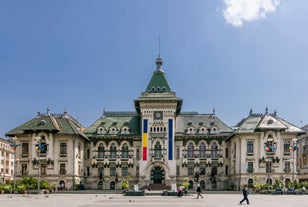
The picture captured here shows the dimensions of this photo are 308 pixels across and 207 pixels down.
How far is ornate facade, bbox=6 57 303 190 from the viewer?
294 ft

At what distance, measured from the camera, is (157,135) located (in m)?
96.4

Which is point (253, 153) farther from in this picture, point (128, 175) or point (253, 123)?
point (128, 175)

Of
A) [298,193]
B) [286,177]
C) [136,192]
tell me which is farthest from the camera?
[286,177]

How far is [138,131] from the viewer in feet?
330

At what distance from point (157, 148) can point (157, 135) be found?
2.62m

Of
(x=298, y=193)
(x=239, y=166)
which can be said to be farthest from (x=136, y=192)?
(x=239, y=166)

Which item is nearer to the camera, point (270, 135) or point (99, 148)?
point (270, 135)

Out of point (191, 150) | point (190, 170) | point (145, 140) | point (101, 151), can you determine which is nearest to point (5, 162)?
point (101, 151)

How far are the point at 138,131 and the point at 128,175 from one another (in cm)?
946

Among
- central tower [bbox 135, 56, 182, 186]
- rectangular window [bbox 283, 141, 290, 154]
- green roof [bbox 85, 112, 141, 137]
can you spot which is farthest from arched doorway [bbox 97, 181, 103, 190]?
rectangular window [bbox 283, 141, 290, 154]

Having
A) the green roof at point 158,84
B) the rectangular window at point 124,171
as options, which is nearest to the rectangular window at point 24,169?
the rectangular window at point 124,171

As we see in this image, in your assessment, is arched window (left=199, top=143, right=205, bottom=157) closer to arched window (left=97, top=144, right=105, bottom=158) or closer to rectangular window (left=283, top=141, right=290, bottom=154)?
rectangular window (left=283, top=141, right=290, bottom=154)

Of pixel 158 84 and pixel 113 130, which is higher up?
pixel 158 84

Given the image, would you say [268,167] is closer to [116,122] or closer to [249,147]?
[249,147]
